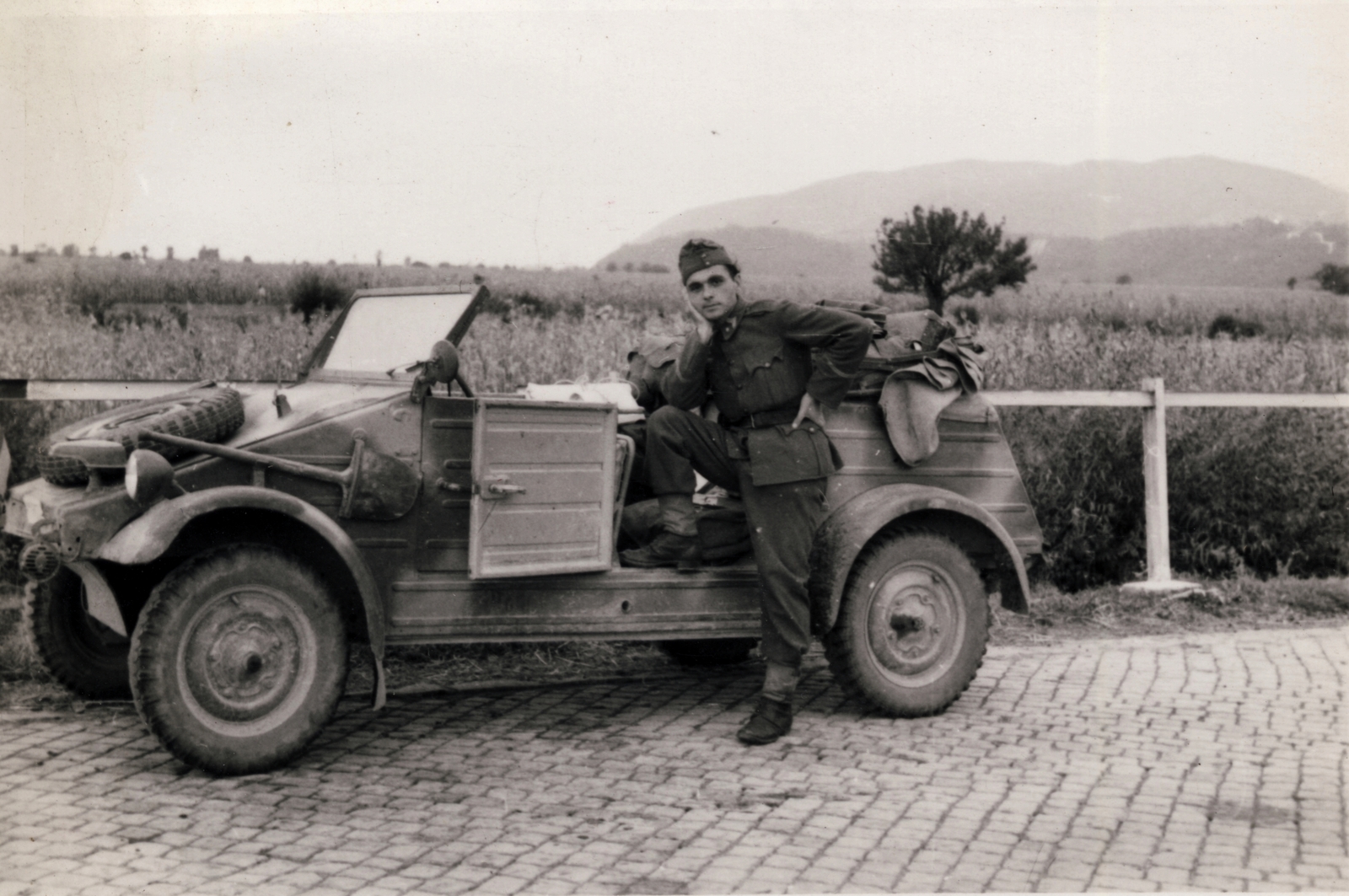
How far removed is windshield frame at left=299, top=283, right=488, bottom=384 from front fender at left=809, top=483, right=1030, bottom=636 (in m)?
1.85

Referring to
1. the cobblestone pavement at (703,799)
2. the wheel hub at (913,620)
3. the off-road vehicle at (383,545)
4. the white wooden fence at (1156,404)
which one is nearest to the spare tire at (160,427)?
the off-road vehicle at (383,545)

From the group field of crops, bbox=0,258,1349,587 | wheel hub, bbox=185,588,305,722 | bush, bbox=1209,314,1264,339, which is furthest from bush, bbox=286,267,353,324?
bush, bbox=1209,314,1264,339

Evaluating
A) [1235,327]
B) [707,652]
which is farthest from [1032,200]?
[707,652]

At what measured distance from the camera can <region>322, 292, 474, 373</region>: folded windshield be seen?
233 inches

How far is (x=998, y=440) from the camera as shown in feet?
22.0

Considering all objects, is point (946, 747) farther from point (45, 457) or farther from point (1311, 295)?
point (1311, 295)

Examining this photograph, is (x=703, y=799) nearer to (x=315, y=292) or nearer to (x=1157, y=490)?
(x=1157, y=490)

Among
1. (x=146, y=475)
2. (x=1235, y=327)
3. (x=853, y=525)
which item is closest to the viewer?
(x=146, y=475)

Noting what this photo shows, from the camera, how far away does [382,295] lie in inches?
250

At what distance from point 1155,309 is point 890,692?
1499 cm

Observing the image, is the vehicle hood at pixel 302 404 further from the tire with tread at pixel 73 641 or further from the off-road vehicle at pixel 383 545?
the tire with tread at pixel 73 641

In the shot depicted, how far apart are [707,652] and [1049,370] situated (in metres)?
5.37

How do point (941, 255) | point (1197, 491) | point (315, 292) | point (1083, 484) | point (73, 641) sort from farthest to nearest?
point (941, 255)
point (315, 292)
point (1197, 491)
point (1083, 484)
point (73, 641)

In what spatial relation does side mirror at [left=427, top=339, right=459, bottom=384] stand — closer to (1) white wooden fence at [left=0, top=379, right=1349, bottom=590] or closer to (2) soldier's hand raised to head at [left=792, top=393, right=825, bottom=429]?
(2) soldier's hand raised to head at [left=792, top=393, right=825, bottom=429]
